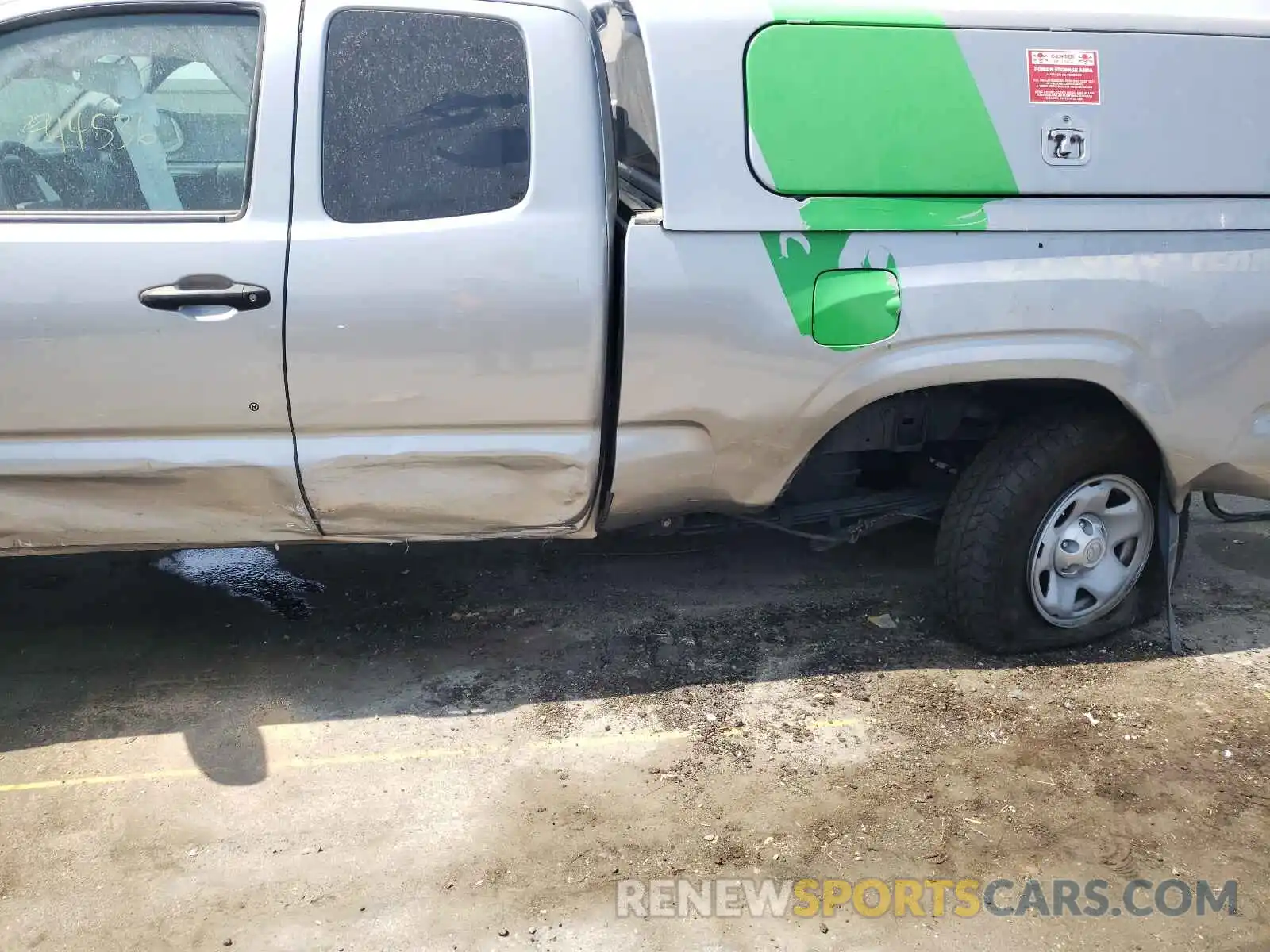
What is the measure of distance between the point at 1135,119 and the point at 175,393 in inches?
105

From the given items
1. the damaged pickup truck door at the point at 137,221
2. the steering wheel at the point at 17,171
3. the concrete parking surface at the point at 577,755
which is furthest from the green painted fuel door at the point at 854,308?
the steering wheel at the point at 17,171

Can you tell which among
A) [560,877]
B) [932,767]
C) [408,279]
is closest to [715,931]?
[560,877]

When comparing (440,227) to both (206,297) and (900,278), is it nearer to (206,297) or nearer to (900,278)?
(206,297)

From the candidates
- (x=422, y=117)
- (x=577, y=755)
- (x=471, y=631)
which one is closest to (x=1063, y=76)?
(x=422, y=117)

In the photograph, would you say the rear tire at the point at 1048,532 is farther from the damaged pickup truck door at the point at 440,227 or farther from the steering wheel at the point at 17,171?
the steering wheel at the point at 17,171

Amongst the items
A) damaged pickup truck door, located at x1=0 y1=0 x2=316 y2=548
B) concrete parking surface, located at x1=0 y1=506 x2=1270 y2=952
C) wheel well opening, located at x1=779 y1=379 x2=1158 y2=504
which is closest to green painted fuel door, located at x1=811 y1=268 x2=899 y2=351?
wheel well opening, located at x1=779 y1=379 x2=1158 y2=504

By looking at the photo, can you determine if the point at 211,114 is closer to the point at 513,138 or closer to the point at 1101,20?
the point at 513,138

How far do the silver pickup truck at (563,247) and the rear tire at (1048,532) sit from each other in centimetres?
17

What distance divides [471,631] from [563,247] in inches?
55.6

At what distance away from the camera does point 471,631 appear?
11.9 feet

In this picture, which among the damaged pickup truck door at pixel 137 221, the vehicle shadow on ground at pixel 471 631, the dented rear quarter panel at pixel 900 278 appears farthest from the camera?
the vehicle shadow on ground at pixel 471 631

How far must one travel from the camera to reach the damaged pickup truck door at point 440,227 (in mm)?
2787

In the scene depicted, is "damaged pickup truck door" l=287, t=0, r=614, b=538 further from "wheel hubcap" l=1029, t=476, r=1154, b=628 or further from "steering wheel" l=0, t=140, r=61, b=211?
"wheel hubcap" l=1029, t=476, r=1154, b=628

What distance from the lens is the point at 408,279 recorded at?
2789mm
